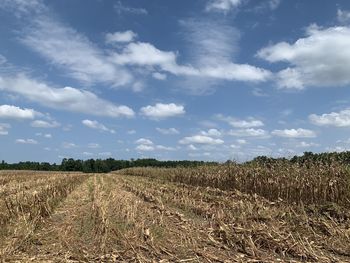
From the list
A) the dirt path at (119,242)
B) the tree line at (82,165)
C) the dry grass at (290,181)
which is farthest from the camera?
the tree line at (82,165)

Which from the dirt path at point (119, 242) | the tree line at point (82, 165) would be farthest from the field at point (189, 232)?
the tree line at point (82, 165)

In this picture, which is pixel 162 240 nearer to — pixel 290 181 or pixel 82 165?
pixel 290 181

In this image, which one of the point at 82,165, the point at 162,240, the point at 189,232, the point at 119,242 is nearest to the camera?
the point at 119,242

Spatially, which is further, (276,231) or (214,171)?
(214,171)

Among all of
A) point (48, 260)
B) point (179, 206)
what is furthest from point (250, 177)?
point (48, 260)

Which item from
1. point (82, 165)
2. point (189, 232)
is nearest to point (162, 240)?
point (189, 232)

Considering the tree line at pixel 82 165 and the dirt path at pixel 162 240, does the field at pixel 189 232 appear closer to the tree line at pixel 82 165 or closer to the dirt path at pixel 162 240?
the dirt path at pixel 162 240

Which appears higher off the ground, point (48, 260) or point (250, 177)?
point (250, 177)

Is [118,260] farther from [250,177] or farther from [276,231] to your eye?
[250,177]

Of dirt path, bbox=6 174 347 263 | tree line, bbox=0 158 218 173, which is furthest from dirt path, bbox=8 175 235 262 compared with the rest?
tree line, bbox=0 158 218 173

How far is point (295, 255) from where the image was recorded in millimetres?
8734

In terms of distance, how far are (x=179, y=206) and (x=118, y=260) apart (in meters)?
9.29

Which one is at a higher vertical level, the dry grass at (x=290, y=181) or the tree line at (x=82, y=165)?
the tree line at (x=82, y=165)

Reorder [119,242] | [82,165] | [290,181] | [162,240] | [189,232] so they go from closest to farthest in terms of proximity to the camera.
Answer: [119,242] < [162,240] < [189,232] < [290,181] < [82,165]
